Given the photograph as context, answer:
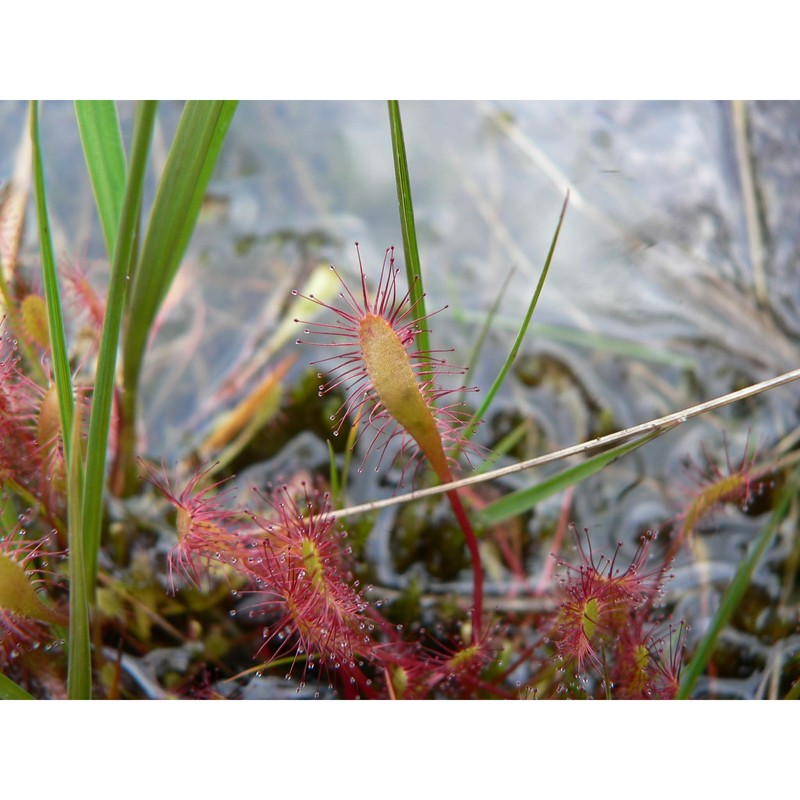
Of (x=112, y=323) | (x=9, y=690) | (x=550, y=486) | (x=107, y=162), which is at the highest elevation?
(x=107, y=162)

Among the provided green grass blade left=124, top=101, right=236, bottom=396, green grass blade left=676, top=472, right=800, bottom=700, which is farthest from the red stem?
green grass blade left=124, top=101, right=236, bottom=396

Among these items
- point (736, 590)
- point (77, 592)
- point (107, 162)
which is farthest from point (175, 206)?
point (736, 590)

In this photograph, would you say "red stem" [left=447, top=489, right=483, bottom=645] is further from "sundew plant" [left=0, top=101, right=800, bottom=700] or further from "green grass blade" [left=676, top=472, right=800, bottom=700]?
"green grass blade" [left=676, top=472, right=800, bottom=700]

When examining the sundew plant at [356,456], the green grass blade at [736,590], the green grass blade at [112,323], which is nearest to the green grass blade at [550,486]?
the sundew plant at [356,456]

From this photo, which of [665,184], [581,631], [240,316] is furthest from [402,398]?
[665,184]

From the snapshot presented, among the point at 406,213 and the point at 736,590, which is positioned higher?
the point at 406,213

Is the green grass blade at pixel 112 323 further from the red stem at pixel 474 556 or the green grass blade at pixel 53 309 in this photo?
the red stem at pixel 474 556

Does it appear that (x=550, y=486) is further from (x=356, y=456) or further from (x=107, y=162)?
(x=107, y=162)
